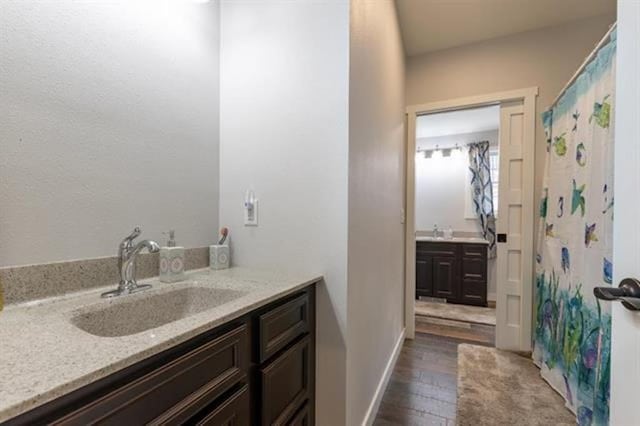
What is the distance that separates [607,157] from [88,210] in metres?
2.28

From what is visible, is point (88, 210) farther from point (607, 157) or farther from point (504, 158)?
point (504, 158)

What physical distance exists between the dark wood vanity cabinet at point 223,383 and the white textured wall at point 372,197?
0.86 ft

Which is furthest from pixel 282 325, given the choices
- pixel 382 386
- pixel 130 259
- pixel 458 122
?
pixel 458 122

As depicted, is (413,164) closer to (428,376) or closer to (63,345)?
(428,376)

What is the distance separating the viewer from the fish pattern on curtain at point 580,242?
4.75 ft

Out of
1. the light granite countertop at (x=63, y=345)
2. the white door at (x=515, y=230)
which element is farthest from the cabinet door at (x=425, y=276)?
the light granite countertop at (x=63, y=345)

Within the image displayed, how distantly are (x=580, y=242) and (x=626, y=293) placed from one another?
4.55 ft

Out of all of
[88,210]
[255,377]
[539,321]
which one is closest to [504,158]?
[539,321]

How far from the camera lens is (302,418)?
3.98ft

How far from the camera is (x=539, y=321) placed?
2381mm

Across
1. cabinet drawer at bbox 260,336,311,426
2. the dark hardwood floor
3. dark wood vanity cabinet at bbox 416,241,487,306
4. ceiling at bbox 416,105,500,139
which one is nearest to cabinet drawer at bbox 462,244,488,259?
dark wood vanity cabinet at bbox 416,241,487,306

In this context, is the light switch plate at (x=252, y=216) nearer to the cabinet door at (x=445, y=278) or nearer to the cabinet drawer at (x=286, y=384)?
the cabinet drawer at (x=286, y=384)

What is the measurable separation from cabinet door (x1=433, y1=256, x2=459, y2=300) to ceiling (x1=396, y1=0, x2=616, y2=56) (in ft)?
8.61

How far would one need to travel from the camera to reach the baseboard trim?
5.45 ft
